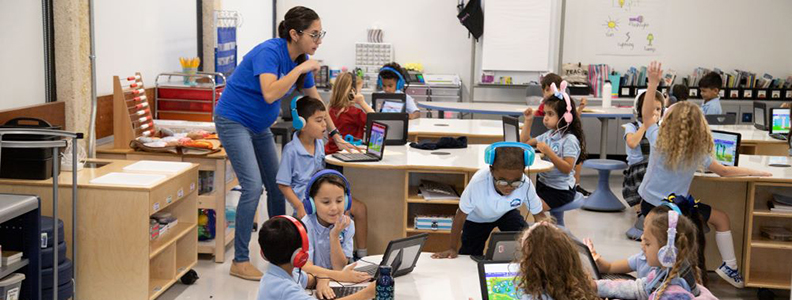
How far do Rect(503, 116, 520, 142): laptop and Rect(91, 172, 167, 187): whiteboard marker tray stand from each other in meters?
2.35

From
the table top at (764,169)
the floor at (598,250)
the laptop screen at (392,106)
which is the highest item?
the laptop screen at (392,106)

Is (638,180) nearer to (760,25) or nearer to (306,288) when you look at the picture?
(306,288)

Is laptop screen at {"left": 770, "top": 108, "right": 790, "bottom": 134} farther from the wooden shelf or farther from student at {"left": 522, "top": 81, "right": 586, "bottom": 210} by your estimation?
the wooden shelf

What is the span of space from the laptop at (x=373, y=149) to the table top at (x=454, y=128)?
1.32 m

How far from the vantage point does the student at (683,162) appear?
4426 millimetres

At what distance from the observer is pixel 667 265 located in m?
2.83

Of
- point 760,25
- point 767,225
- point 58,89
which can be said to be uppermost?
point 760,25

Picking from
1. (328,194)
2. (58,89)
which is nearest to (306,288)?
(328,194)

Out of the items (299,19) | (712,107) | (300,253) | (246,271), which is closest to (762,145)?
(712,107)

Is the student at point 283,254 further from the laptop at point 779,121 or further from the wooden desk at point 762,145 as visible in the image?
the laptop at point 779,121

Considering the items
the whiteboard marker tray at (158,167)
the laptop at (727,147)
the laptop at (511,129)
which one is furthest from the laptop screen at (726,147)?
the whiteboard marker tray at (158,167)

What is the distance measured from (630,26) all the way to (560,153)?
18.7 ft

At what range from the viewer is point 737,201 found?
196 inches

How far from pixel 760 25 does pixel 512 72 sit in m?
3.12
